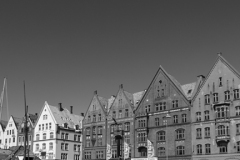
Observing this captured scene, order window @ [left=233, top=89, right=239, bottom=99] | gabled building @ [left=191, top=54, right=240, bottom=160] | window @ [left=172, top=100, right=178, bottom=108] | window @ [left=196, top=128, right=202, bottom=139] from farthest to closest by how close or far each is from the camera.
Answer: window @ [left=172, top=100, right=178, bottom=108] < window @ [left=196, top=128, right=202, bottom=139] < window @ [left=233, top=89, right=239, bottom=99] < gabled building @ [left=191, top=54, right=240, bottom=160]

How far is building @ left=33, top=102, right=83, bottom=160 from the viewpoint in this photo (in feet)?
326

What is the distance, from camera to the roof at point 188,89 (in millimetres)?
75394

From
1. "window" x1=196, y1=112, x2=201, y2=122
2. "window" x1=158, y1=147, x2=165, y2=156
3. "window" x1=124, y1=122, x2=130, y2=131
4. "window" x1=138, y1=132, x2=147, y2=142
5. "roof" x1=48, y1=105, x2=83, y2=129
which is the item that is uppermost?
"roof" x1=48, y1=105, x2=83, y2=129

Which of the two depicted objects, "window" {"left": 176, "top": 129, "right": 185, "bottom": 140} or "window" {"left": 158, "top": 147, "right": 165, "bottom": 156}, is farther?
"window" {"left": 158, "top": 147, "right": 165, "bottom": 156}

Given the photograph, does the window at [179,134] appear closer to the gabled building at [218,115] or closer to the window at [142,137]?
the gabled building at [218,115]

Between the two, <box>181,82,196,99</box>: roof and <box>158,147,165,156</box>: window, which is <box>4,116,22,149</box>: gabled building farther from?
<box>181,82,196,99</box>: roof

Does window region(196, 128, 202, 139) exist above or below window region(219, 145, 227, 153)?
above

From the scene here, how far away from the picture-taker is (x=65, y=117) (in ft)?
350

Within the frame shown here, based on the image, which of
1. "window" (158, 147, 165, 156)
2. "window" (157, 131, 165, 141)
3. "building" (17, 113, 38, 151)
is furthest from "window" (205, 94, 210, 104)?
"building" (17, 113, 38, 151)

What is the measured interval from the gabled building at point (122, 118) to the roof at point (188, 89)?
12.8 metres

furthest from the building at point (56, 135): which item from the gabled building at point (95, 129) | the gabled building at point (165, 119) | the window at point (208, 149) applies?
the window at point (208, 149)

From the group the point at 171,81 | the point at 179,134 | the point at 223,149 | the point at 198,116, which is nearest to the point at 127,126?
the point at 179,134

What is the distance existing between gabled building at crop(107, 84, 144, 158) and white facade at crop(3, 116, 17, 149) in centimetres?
3942

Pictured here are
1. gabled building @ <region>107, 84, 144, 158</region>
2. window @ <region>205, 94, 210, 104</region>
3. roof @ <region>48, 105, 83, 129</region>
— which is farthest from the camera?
roof @ <region>48, 105, 83, 129</region>
